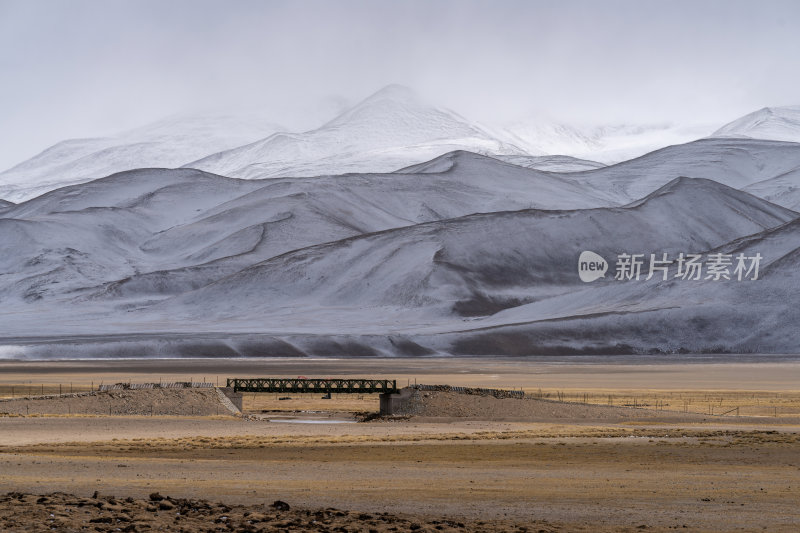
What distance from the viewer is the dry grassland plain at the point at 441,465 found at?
78.7 ft

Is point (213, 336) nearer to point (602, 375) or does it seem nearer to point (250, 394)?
point (602, 375)

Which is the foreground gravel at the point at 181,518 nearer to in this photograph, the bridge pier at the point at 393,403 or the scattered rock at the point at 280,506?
the scattered rock at the point at 280,506

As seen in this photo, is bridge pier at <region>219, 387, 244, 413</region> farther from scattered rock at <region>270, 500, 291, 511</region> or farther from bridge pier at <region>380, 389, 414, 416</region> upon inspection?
scattered rock at <region>270, 500, 291, 511</region>

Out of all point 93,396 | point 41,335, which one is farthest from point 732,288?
point 93,396

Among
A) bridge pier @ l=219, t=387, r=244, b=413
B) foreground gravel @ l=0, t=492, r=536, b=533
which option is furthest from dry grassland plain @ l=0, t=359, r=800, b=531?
bridge pier @ l=219, t=387, r=244, b=413

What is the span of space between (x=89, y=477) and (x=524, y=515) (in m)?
10.8

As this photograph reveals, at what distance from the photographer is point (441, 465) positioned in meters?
34.2

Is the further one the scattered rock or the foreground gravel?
the scattered rock

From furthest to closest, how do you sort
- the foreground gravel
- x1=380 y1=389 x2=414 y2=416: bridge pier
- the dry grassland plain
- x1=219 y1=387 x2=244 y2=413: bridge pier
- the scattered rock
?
1. x1=219 y1=387 x2=244 y2=413: bridge pier
2. x1=380 y1=389 x2=414 y2=416: bridge pier
3. the dry grassland plain
4. the scattered rock
5. the foreground gravel

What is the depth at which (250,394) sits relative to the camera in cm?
7769

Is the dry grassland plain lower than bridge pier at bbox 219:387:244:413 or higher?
lower

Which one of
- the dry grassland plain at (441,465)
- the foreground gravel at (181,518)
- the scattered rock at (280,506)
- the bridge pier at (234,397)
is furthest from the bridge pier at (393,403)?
the foreground gravel at (181,518)

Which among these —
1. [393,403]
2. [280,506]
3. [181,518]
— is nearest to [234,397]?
[393,403]

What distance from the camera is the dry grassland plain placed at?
78.7ft
